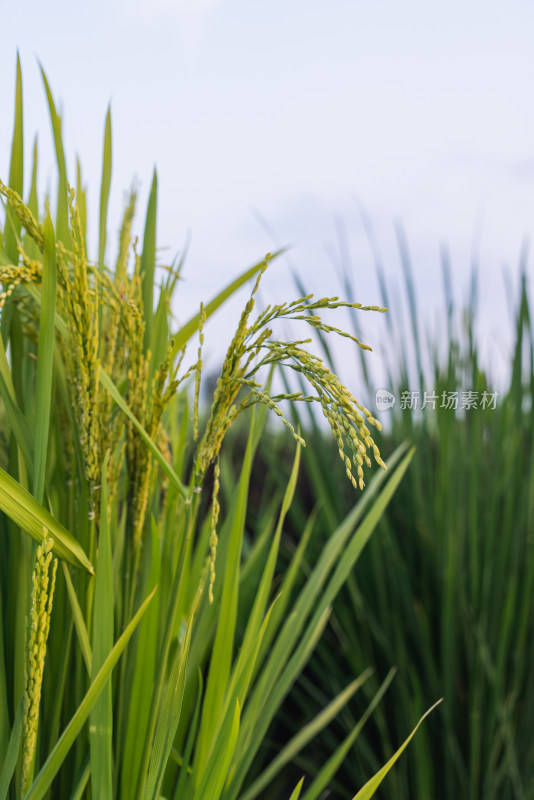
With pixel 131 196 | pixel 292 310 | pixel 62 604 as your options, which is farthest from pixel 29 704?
pixel 131 196

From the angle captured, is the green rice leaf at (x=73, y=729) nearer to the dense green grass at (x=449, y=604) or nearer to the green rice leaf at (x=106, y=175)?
the green rice leaf at (x=106, y=175)

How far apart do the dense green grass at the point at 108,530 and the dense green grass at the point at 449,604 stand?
0.64m

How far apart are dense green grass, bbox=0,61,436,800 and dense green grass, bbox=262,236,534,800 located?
2.11 feet

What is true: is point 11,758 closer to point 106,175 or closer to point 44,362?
point 44,362

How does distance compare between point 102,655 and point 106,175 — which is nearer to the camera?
point 102,655

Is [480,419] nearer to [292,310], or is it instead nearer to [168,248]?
A: [168,248]

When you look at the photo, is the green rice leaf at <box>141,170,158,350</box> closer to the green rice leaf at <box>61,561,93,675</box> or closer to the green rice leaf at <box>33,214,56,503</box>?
the green rice leaf at <box>33,214,56,503</box>

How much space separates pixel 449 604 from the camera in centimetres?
148

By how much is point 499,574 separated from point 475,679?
23 cm

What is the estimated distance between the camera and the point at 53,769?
61cm

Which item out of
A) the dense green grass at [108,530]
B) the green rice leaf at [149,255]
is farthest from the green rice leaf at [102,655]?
the green rice leaf at [149,255]

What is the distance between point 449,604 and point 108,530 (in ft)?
3.37

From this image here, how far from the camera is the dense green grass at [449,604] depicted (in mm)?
1498

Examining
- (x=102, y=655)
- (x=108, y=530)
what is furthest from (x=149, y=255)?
(x=102, y=655)
